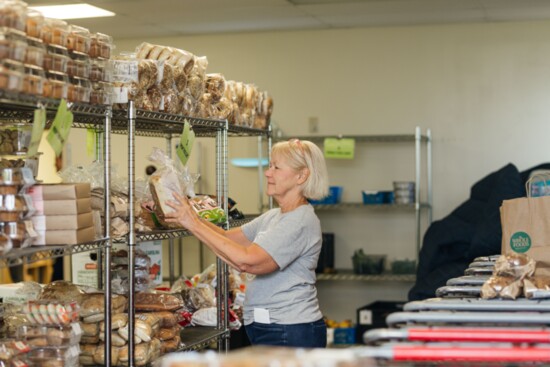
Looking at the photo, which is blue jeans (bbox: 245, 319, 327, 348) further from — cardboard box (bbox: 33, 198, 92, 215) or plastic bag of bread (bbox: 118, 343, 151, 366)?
cardboard box (bbox: 33, 198, 92, 215)

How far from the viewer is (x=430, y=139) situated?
7.34 m

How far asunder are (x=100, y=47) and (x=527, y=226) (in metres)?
1.80

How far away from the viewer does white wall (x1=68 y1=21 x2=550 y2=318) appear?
7188mm

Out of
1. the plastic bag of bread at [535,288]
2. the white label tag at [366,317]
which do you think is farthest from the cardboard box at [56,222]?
the white label tag at [366,317]

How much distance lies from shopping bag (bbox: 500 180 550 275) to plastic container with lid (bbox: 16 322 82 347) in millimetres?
1713

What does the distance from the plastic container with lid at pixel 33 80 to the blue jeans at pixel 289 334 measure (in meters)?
1.32

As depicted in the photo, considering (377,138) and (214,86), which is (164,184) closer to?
(214,86)

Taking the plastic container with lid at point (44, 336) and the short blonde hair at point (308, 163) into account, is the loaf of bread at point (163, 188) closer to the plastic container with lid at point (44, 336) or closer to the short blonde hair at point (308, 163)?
the short blonde hair at point (308, 163)

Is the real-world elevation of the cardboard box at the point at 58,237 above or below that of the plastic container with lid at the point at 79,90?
below

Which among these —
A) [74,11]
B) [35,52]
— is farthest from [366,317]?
[35,52]

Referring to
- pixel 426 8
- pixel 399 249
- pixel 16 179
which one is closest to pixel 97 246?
pixel 16 179

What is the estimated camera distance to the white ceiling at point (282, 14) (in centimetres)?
623

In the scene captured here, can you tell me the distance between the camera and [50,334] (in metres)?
2.89

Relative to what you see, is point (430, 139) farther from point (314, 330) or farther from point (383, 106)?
point (314, 330)
